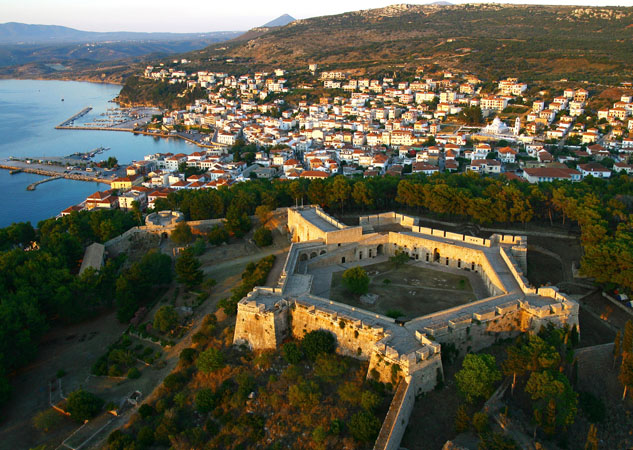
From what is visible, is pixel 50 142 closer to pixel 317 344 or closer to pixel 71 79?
pixel 317 344

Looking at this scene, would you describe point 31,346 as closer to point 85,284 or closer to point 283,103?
point 85,284

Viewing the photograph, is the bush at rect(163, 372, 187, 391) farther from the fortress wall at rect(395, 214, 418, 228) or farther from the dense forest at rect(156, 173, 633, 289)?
the dense forest at rect(156, 173, 633, 289)

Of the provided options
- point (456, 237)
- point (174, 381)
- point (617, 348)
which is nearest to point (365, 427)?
point (174, 381)

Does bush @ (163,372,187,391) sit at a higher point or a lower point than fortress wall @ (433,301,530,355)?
lower

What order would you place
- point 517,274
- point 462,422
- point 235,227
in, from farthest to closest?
point 235,227 → point 517,274 → point 462,422

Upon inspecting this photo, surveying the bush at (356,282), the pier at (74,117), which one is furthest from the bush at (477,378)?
the pier at (74,117)

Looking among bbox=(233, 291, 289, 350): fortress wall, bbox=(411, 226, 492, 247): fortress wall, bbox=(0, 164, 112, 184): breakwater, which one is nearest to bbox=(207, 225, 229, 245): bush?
bbox=(411, 226, 492, 247): fortress wall
